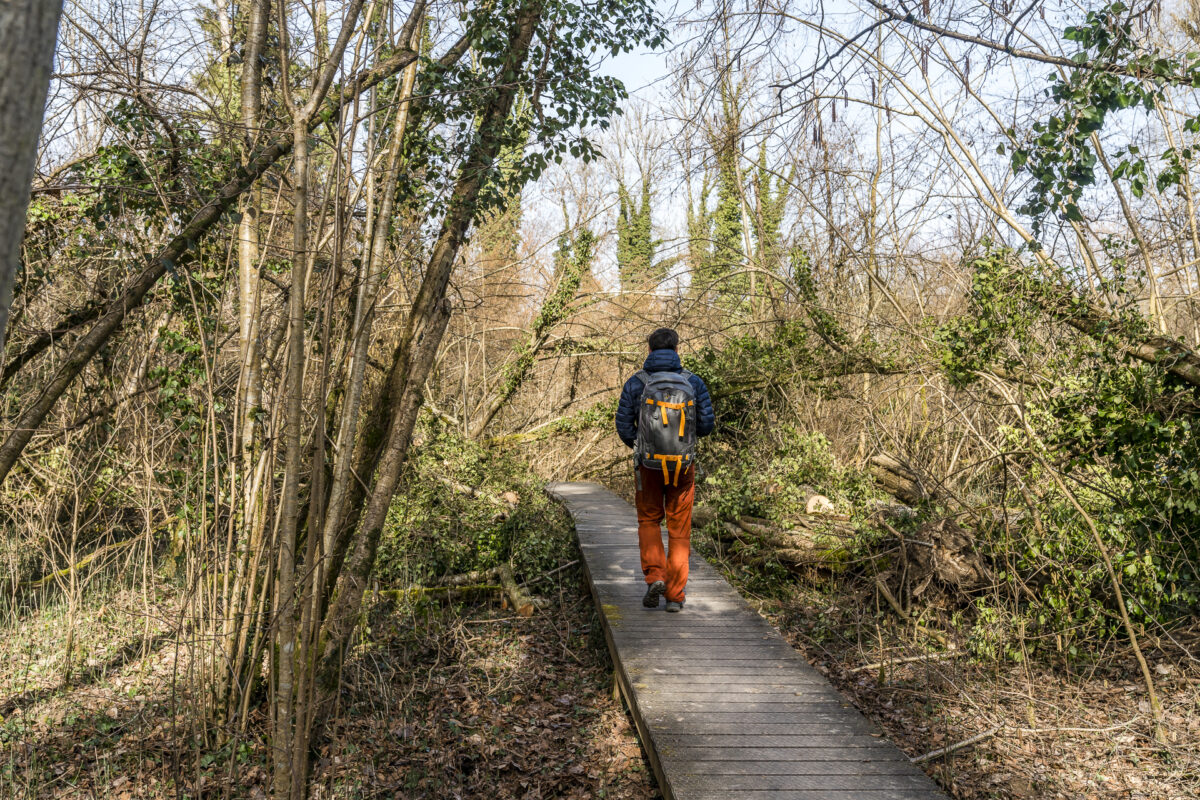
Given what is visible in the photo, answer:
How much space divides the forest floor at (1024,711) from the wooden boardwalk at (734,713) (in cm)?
75

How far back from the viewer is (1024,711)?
534 centimetres

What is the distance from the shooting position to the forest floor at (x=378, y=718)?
471 cm

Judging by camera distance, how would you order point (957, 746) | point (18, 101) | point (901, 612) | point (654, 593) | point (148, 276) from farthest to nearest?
point (901, 612) < point (654, 593) < point (957, 746) < point (148, 276) < point (18, 101)

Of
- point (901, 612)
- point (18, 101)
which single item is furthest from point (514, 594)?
point (18, 101)

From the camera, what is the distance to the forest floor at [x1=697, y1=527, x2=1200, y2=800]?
4.42 metres

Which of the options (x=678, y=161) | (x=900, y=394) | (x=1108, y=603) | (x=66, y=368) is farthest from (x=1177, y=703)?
(x=66, y=368)

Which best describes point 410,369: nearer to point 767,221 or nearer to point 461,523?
point 461,523

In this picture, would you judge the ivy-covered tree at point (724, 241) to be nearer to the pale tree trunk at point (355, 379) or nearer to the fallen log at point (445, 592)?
the pale tree trunk at point (355, 379)

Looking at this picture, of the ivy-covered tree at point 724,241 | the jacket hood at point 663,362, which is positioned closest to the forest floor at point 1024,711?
the jacket hood at point 663,362

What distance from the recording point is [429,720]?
226 inches

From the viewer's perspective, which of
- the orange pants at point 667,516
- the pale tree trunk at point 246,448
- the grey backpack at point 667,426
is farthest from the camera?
the orange pants at point 667,516

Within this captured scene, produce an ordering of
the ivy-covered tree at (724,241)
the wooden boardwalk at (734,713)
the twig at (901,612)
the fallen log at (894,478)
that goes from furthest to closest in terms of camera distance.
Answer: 1. the fallen log at (894,478)
2. the ivy-covered tree at (724,241)
3. the twig at (901,612)
4. the wooden boardwalk at (734,713)

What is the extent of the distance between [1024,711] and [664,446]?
3.02 m

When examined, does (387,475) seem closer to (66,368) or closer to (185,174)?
(66,368)
